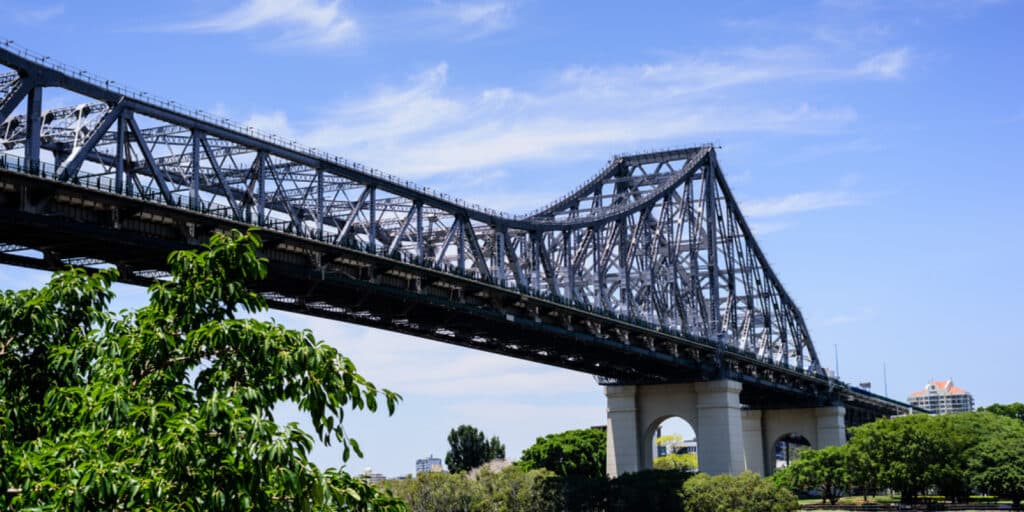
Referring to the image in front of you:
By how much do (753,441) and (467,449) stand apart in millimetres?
37542

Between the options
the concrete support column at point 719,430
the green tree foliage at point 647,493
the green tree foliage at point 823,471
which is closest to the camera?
the green tree foliage at point 647,493

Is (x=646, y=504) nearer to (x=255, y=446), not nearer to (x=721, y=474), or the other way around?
(x=721, y=474)

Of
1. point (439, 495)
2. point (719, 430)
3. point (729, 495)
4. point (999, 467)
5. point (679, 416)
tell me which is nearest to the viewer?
point (439, 495)

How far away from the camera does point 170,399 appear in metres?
18.0

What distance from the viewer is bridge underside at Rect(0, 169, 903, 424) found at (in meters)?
49.4

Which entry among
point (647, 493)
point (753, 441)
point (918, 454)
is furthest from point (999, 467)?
point (753, 441)

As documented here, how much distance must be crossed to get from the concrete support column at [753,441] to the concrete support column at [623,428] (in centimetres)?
3833

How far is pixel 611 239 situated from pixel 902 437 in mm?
37907

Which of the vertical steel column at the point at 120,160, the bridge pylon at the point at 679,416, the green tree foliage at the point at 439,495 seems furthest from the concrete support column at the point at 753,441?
the vertical steel column at the point at 120,160

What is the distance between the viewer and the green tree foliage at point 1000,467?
109875 millimetres

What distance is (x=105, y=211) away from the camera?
51.4 metres

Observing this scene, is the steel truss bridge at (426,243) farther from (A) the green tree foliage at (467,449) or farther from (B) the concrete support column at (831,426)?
(A) the green tree foliage at (467,449)

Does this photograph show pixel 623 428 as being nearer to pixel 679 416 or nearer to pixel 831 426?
pixel 679 416

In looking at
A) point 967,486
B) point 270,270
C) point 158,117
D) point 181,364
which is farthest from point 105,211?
point 967,486
